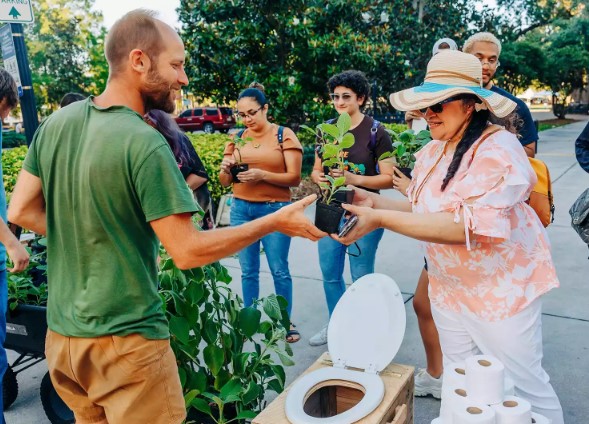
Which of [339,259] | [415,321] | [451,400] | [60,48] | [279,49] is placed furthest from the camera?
[60,48]

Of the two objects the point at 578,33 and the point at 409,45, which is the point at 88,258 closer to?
the point at 409,45

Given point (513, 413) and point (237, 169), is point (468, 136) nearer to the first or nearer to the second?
point (513, 413)

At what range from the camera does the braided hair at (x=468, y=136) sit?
6.56 feet

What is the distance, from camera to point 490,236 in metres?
1.81

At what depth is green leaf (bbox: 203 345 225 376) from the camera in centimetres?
241

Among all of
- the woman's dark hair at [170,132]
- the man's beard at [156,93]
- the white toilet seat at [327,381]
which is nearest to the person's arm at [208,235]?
the man's beard at [156,93]

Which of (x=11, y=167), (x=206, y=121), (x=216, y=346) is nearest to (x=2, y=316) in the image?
(x=216, y=346)

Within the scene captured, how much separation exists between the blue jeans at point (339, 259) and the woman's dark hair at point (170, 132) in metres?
1.15

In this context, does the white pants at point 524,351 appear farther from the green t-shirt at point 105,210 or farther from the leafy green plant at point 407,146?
the green t-shirt at point 105,210

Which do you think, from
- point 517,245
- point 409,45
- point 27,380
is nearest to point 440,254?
point 517,245

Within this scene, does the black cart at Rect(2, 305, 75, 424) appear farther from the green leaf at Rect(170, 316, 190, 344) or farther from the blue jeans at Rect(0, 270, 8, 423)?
the green leaf at Rect(170, 316, 190, 344)

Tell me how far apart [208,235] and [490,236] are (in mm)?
1006

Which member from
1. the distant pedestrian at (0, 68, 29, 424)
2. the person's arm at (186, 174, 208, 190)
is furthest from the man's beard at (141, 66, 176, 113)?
the person's arm at (186, 174, 208, 190)

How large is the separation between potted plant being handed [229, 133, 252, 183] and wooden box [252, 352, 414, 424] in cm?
170
